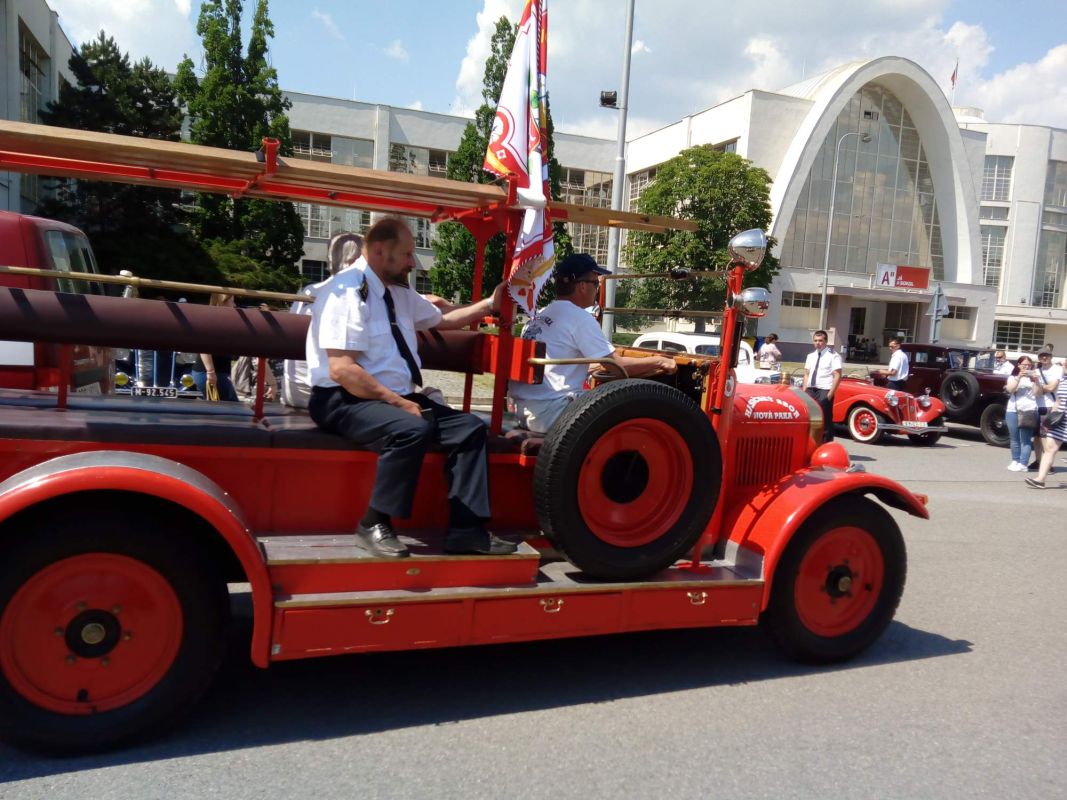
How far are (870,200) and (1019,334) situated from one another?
18488 mm

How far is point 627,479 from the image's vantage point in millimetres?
3854

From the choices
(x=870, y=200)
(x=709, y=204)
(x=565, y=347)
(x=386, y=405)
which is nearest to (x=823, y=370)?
(x=565, y=347)

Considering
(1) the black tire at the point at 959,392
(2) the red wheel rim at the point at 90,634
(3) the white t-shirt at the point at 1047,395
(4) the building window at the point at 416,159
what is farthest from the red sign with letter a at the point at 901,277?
(2) the red wheel rim at the point at 90,634

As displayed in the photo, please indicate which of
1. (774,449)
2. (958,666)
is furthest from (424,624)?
(958,666)

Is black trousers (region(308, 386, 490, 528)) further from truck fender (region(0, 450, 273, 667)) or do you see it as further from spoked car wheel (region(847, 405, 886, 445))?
spoked car wheel (region(847, 405, 886, 445))

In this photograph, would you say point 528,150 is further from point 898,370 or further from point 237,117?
point 237,117

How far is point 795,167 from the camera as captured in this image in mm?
42344

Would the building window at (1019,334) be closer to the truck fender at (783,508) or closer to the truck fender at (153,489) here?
the truck fender at (783,508)

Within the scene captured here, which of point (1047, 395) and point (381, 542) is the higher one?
point (1047, 395)

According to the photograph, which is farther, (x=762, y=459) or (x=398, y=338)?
(x=762, y=459)

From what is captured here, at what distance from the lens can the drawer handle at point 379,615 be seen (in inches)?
128

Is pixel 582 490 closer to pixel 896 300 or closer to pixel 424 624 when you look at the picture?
pixel 424 624

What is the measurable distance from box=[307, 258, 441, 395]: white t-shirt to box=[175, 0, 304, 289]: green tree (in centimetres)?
1982

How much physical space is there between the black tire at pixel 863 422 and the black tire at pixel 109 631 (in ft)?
44.0
